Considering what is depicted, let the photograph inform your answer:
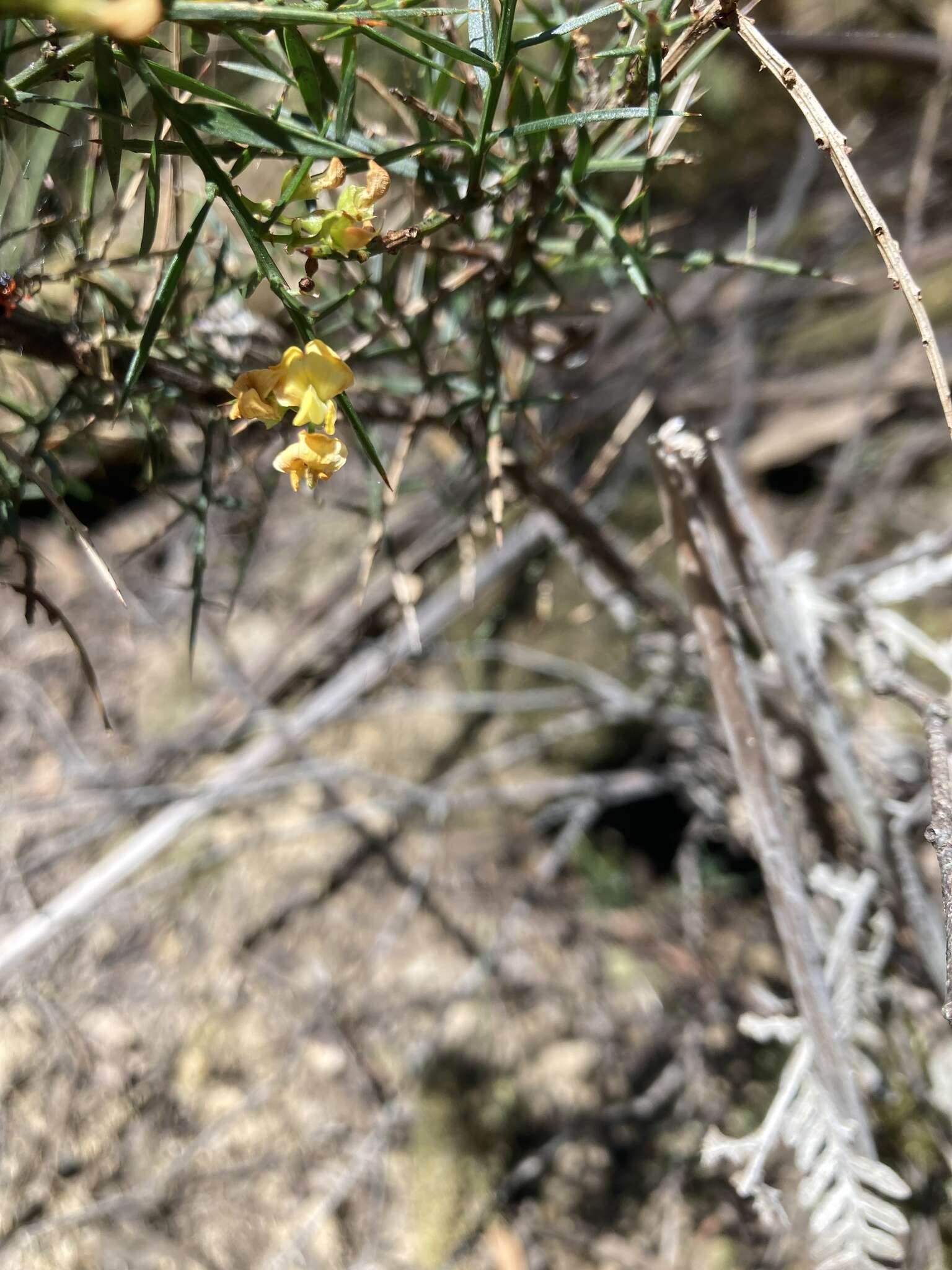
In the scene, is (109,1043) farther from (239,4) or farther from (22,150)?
(239,4)

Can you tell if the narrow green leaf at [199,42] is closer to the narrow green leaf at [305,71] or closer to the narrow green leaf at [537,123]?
the narrow green leaf at [305,71]

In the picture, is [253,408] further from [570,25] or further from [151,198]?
[570,25]

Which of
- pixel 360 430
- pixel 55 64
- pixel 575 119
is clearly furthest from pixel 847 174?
pixel 55 64

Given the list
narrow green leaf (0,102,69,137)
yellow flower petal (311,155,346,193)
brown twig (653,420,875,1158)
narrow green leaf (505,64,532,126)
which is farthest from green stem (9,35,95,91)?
brown twig (653,420,875,1158)

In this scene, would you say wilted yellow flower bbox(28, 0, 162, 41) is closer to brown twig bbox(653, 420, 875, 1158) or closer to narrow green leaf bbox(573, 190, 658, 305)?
narrow green leaf bbox(573, 190, 658, 305)

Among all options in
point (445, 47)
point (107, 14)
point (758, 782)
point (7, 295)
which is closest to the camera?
point (107, 14)

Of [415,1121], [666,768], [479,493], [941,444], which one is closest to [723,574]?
[479,493]

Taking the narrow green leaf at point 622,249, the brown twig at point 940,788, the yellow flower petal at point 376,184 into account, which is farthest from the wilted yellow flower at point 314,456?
the brown twig at point 940,788
